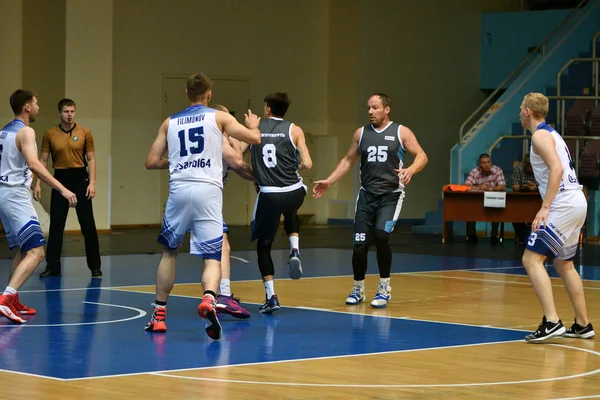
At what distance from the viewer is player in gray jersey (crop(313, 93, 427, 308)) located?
34.7ft

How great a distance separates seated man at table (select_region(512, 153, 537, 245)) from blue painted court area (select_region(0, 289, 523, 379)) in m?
9.28

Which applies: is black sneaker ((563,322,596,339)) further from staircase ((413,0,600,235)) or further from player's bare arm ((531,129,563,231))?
staircase ((413,0,600,235))

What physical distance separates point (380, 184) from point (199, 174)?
8.80ft

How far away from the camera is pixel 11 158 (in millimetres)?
9414

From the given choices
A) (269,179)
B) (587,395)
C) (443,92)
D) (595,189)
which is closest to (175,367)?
(587,395)

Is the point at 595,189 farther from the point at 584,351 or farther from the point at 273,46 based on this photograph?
the point at 584,351

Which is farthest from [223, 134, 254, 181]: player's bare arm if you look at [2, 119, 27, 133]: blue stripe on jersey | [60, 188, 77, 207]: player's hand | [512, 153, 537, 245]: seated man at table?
[512, 153, 537, 245]: seated man at table

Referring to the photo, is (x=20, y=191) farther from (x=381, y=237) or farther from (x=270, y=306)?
(x=381, y=237)

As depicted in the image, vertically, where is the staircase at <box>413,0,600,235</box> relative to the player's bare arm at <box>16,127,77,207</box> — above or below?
above

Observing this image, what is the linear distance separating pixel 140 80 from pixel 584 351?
15.7 metres

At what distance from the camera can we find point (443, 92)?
85.3 ft

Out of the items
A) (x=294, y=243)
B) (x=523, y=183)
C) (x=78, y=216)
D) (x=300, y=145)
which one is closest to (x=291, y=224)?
(x=294, y=243)

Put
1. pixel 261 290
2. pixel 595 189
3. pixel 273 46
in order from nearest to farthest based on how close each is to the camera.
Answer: pixel 261 290 → pixel 595 189 → pixel 273 46

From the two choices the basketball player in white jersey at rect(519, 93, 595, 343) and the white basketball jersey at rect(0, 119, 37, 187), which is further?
the white basketball jersey at rect(0, 119, 37, 187)
